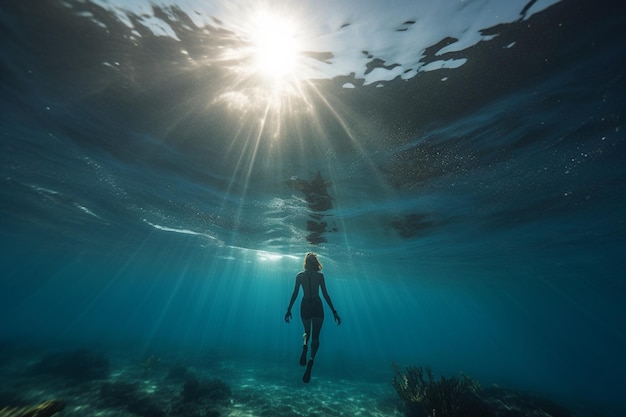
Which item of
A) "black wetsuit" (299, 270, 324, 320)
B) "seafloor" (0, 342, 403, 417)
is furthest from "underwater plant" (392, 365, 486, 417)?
"black wetsuit" (299, 270, 324, 320)

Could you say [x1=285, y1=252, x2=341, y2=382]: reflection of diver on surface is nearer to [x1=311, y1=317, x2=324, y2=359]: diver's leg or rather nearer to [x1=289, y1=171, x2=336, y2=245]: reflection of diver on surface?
[x1=311, y1=317, x2=324, y2=359]: diver's leg

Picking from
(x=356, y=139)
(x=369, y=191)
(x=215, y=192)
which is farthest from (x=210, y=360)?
(x=356, y=139)

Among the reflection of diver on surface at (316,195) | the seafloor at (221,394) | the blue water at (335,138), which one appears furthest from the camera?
the reflection of diver on surface at (316,195)

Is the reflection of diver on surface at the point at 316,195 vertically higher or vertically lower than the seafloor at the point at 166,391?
higher

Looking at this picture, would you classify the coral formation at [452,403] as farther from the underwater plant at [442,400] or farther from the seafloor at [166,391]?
the seafloor at [166,391]

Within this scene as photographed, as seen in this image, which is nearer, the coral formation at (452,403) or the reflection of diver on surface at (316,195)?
the coral formation at (452,403)

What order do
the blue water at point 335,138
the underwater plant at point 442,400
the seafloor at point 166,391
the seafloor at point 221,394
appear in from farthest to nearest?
the seafloor at point 166,391, the seafloor at point 221,394, the underwater plant at point 442,400, the blue water at point 335,138

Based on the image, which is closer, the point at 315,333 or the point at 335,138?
the point at 315,333

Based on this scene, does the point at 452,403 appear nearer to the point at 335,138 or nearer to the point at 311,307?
the point at 311,307

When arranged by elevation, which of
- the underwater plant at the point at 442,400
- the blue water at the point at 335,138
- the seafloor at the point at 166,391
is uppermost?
the blue water at the point at 335,138

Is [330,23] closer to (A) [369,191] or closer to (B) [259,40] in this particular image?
(B) [259,40]

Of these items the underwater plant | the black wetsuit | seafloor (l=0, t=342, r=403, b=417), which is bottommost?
seafloor (l=0, t=342, r=403, b=417)

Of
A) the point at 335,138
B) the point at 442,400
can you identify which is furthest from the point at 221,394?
the point at 335,138

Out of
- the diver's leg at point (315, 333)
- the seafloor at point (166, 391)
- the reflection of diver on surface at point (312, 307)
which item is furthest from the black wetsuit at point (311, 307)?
the seafloor at point (166, 391)
